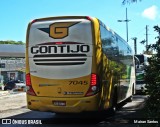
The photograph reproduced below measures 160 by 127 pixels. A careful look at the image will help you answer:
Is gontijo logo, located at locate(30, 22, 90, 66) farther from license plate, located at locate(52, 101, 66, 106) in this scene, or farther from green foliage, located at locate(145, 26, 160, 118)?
green foliage, located at locate(145, 26, 160, 118)

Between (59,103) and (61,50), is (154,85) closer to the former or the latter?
(59,103)

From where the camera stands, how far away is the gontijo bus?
12.5 metres

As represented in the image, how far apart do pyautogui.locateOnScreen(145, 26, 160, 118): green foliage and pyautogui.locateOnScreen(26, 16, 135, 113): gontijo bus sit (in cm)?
209

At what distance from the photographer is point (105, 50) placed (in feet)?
44.5

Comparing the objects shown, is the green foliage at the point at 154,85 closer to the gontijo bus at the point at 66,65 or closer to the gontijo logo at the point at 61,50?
the gontijo bus at the point at 66,65

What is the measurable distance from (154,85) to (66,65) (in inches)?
152

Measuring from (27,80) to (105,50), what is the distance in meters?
2.82

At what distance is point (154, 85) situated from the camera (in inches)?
376

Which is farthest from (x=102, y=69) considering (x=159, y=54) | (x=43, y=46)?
(x=159, y=54)

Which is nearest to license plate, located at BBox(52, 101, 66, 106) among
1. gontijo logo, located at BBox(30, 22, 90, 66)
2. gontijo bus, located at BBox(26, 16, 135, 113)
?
gontijo bus, located at BBox(26, 16, 135, 113)

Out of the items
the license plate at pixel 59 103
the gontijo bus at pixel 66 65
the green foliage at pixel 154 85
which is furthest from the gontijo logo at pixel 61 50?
the green foliage at pixel 154 85

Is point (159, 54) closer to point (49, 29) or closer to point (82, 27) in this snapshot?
point (82, 27)

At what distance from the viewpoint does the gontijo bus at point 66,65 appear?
1246 centimetres

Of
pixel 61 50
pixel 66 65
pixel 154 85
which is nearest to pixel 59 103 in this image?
pixel 66 65
